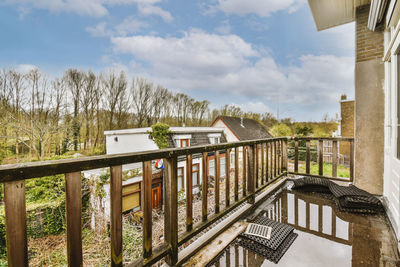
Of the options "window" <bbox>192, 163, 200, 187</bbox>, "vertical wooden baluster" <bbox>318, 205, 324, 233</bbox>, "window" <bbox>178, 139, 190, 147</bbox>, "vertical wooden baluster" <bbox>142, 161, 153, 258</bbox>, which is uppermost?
"vertical wooden baluster" <bbox>142, 161, 153, 258</bbox>

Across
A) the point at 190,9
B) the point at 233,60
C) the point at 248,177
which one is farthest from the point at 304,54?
the point at 248,177

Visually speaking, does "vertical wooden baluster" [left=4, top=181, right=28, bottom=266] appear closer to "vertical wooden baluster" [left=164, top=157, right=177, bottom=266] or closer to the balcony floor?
"vertical wooden baluster" [left=164, top=157, right=177, bottom=266]

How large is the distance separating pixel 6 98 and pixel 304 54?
19.4 metres

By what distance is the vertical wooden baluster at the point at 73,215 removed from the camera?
0.72m

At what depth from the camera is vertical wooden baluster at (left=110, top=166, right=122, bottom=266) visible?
33.4 inches

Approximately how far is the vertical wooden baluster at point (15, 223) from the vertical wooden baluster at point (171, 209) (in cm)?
63

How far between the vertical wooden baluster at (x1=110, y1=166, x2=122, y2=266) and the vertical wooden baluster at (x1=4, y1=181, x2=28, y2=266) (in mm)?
299

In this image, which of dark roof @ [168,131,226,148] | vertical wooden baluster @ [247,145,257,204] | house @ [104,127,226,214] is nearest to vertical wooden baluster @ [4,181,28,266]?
vertical wooden baluster @ [247,145,257,204]

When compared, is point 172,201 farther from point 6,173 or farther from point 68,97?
point 68,97

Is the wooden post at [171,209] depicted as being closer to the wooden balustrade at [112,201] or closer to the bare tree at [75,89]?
the wooden balustrade at [112,201]

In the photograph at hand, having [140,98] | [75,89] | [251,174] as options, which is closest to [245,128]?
[140,98]

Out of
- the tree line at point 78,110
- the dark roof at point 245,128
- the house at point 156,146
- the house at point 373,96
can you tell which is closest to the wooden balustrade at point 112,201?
the house at point 373,96

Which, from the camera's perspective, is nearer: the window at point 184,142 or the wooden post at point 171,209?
the wooden post at point 171,209

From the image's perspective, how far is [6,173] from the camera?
1.83 feet
